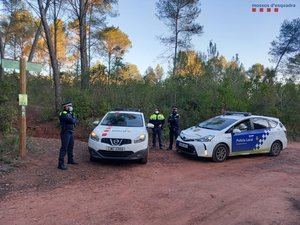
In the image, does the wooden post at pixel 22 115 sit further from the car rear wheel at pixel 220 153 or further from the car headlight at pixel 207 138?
the car rear wheel at pixel 220 153

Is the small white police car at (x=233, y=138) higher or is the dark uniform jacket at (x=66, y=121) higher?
the dark uniform jacket at (x=66, y=121)

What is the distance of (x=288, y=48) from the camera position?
38500 millimetres

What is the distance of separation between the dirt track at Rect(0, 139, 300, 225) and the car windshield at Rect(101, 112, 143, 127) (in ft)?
4.30

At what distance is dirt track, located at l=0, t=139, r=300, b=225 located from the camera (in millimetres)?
6930

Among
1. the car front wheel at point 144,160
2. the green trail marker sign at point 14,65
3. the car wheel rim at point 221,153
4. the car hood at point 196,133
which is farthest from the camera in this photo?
the car hood at point 196,133

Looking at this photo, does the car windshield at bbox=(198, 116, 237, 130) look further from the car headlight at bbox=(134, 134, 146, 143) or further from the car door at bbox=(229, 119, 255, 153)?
the car headlight at bbox=(134, 134, 146, 143)

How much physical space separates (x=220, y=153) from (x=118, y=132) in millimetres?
3836

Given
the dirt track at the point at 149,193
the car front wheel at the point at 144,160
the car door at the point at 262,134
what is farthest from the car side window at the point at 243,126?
the car front wheel at the point at 144,160

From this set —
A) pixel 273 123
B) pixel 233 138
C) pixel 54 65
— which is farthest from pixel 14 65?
pixel 273 123

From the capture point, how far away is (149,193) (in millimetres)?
8539

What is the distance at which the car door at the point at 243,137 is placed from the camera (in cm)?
1352

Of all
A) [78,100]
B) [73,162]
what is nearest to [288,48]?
[78,100]

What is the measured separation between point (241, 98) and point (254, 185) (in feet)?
46.3

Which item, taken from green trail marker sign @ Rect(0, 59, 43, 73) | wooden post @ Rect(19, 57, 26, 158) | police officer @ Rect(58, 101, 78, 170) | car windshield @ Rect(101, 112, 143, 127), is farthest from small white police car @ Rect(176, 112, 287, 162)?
green trail marker sign @ Rect(0, 59, 43, 73)
